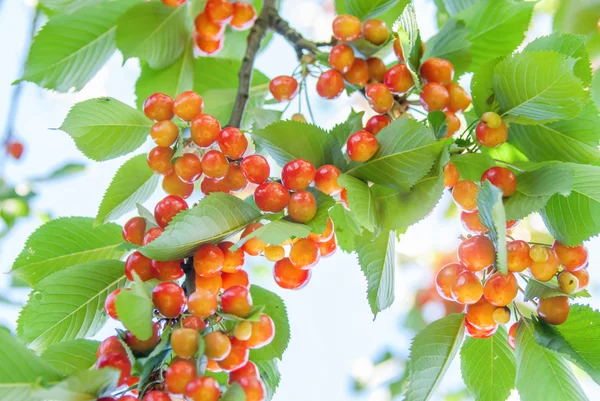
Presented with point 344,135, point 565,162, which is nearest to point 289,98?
point 344,135

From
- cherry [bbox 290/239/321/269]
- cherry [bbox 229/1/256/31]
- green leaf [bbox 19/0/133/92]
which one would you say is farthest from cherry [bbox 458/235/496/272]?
green leaf [bbox 19/0/133/92]

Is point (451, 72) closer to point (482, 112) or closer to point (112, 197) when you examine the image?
point (482, 112)

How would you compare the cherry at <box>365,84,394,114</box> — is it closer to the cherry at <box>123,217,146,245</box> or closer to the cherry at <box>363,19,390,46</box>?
the cherry at <box>363,19,390,46</box>

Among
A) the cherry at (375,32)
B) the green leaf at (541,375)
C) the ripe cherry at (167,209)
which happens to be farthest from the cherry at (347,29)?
the green leaf at (541,375)

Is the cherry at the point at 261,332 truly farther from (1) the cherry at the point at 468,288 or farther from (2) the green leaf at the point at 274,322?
(1) the cherry at the point at 468,288

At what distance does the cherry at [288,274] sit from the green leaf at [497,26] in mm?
573

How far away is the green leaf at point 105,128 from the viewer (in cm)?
110

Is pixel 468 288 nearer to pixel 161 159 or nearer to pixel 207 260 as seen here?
pixel 207 260

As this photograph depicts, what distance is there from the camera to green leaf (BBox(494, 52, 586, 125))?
987mm

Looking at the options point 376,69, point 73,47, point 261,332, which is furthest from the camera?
point 73,47

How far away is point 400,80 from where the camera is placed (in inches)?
45.3

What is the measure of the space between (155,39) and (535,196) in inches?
35.7

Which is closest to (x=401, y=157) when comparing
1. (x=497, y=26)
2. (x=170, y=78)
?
(x=497, y=26)

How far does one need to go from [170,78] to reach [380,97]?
0.59 metres
